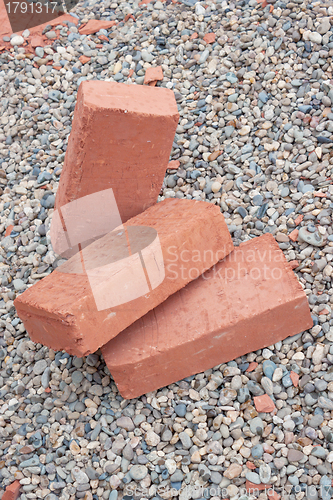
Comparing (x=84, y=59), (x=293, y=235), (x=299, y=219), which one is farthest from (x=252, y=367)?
(x=84, y=59)

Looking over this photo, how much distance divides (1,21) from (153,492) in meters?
4.58

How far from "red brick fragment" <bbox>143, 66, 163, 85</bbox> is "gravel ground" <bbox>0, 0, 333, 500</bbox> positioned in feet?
0.18

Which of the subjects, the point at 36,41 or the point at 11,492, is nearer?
the point at 11,492

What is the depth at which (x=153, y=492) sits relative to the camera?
2.15 meters

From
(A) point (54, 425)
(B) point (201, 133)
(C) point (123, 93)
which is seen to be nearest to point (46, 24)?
(B) point (201, 133)

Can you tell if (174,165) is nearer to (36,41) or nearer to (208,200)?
(208,200)

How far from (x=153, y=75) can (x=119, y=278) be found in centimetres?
211

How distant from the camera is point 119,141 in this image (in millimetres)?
2436

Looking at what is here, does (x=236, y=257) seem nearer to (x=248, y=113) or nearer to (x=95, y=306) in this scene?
(x=95, y=306)

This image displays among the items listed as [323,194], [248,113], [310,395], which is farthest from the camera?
[248,113]

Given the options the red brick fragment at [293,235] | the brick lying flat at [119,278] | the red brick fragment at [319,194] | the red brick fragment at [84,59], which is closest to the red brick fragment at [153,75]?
the red brick fragment at [84,59]

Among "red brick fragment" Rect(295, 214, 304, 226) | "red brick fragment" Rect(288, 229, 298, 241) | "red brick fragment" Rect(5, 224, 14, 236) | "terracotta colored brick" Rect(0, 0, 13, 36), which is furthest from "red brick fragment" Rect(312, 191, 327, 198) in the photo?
"terracotta colored brick" Rect(0, 0, 13, 36)

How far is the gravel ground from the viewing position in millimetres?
2201

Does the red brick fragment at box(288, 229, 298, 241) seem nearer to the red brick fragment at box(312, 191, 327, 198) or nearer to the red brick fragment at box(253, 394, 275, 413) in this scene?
the red brick fragment at box(312, 191, 327, 198)
